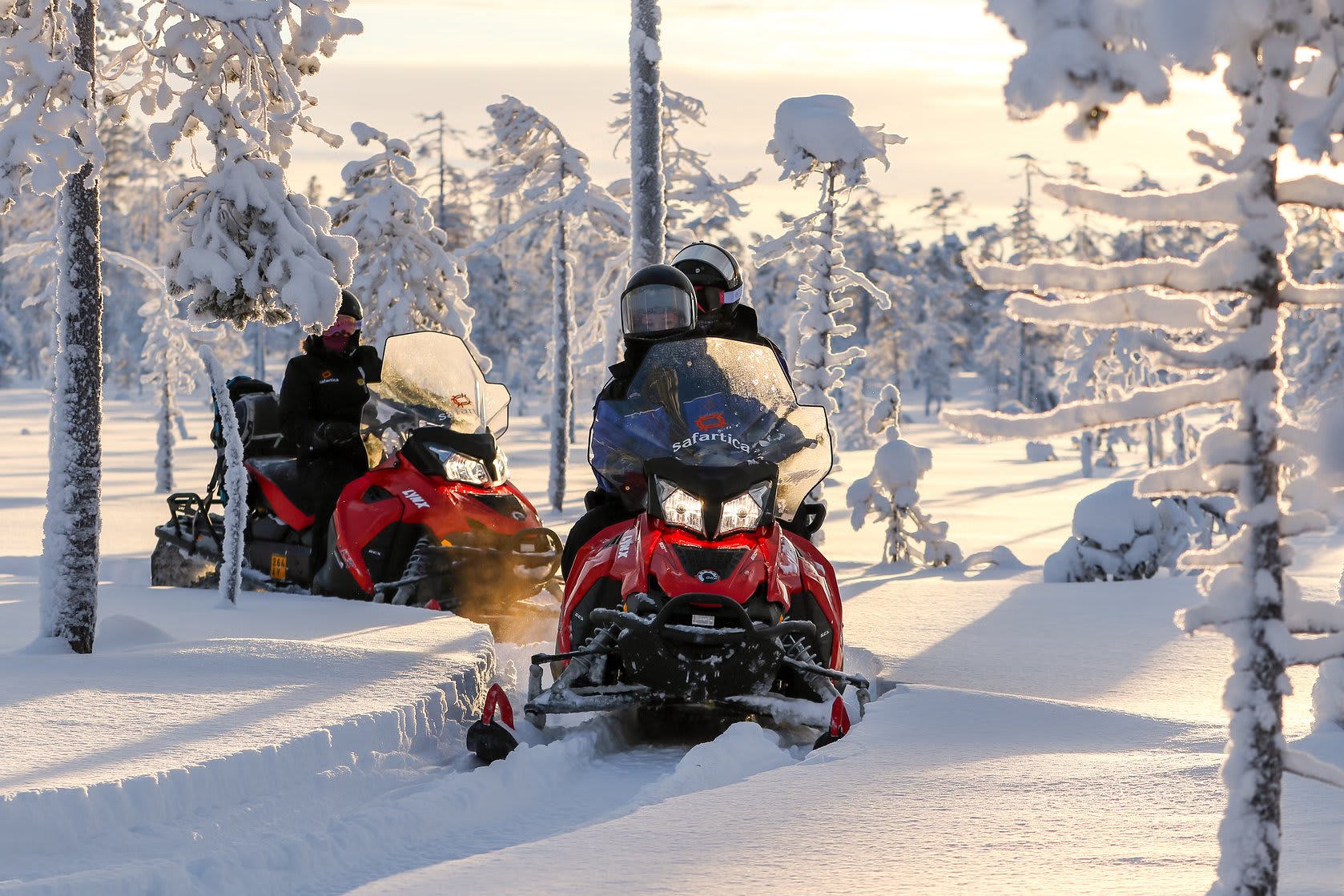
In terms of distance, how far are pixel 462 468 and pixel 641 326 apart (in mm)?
2663

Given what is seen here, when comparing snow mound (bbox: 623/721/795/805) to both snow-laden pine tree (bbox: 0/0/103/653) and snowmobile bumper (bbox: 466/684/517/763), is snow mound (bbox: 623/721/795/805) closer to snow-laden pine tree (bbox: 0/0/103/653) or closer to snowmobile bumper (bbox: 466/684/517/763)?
snowmobile bumper (bbox: 466/684/517/763)

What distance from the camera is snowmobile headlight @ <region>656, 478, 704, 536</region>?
5914 millimetres

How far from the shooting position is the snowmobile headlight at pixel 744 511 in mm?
5918

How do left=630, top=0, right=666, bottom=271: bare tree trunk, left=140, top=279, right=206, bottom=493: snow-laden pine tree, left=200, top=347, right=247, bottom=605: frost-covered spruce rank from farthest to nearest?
left=140, top=279, right=206, bottom=493: snow-laden pine tree, left=630, top=0, right=666, bottom=271: bare tree trunk, left=200, top=347, right=247, bottom=605: frost-covered spruce

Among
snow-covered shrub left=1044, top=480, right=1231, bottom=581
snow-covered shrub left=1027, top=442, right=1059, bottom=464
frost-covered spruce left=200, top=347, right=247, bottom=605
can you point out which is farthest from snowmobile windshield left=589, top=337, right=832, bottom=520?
snow-covered shrub left=1027, top=442, right=1059, bottom=464

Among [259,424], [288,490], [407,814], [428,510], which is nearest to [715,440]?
[407,814]

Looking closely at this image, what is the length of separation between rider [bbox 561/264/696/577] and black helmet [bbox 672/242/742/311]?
201 centimetres

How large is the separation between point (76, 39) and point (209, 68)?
931mm

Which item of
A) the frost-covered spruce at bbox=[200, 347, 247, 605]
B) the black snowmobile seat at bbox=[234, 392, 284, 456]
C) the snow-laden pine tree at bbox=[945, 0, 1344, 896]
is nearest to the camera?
the snow-laden pine tree at bbox=[945, 0, 1344, 896]

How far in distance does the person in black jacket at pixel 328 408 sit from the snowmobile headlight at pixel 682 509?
4.10 metres

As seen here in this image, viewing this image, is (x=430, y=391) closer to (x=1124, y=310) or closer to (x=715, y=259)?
(x=715, y=259)

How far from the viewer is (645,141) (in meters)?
13.8

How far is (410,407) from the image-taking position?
9227mm

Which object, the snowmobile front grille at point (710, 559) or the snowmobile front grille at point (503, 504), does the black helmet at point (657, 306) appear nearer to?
the snowmobile front grille at point (710, 559)
